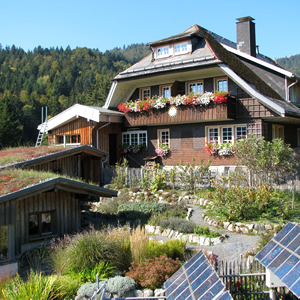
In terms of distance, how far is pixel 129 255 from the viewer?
1030cm

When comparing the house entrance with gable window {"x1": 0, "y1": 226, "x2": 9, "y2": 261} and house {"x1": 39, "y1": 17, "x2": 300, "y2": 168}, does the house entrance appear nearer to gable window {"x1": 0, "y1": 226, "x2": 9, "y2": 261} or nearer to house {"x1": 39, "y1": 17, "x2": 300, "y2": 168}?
house {"x1": 39, "y1": 17, "x2": 300, "y2": 168}

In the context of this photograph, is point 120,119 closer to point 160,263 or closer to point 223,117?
point 223,117

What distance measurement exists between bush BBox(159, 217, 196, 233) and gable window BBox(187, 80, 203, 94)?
428 inches

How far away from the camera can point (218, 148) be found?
21.3 meters

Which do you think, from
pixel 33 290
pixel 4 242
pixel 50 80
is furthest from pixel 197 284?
pixel 50 80

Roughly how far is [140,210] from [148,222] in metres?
1.18

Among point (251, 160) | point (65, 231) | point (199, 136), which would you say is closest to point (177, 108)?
point (199, 136)

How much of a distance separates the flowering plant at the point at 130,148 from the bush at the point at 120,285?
1600cm

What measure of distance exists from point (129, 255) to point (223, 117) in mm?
12145

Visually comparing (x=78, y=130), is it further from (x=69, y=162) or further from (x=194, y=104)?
(x=194, y=104)

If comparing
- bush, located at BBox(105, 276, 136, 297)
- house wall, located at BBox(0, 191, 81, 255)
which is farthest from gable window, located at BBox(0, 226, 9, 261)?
bush, located at BBox(105, 276, 136, 297)

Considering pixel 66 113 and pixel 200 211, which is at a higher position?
pixel 66 113

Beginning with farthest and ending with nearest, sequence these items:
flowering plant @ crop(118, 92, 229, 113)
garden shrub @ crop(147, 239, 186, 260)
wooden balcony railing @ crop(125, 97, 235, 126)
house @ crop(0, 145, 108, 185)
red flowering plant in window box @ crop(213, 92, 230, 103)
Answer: wooden balcony railing @ crop(125, 97, 235, 126), flowering plant @ crop(118, 92, 229, 113), red flowering plant in window box @ crop(213, 92, 230, 103), house @ crop(0, 145, 108, 185), garden shrub @ crop(147, 239, 186, 260)

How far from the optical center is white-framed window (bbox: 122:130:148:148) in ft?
82.2
